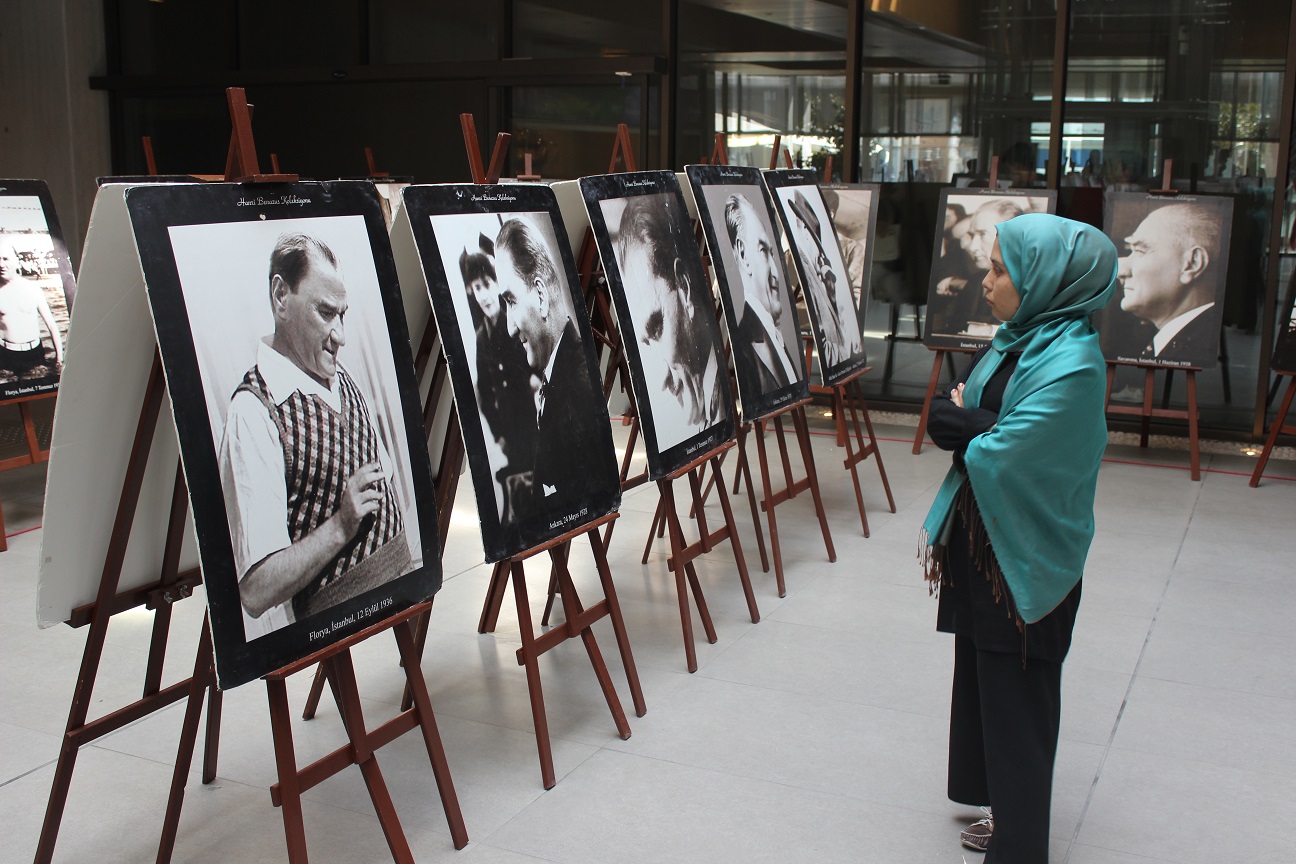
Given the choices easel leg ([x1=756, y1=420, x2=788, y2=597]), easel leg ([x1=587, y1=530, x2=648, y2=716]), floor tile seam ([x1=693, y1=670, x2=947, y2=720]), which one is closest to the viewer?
easel leg ([x1=587, y1=530, x2=648, y2=716])

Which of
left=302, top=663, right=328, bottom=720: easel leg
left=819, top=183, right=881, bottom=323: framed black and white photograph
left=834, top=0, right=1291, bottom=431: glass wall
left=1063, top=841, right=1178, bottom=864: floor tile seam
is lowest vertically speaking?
left=1063, top=841, right=1178, bottom=864: floor tile seam

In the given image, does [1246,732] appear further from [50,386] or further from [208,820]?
[50,386]

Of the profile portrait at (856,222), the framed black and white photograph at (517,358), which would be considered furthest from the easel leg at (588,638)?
the profile portrait at (856,222)

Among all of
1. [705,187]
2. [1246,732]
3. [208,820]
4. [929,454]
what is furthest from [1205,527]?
[208,820]

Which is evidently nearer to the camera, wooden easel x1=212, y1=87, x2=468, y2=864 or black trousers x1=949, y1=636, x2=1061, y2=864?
wooden easel x1=212, y1=87, x2=468, y2=864

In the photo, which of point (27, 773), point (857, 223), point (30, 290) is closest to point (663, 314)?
point (27, 773)

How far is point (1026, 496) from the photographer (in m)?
2.33

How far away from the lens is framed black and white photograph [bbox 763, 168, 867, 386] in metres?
4.89

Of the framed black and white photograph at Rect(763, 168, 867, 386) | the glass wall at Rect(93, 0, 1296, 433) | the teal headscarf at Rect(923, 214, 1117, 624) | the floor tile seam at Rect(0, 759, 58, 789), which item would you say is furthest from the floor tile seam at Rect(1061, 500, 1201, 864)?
the glass wall at Rect(93, 0, 1296, 433)

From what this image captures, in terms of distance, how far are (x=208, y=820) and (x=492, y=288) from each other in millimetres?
1420

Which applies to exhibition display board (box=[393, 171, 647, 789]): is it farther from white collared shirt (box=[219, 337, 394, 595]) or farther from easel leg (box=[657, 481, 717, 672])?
white collared shirt (box=[219, 337, 394, 595])

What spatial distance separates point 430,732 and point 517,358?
36.5 inches

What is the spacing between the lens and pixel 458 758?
10.2 ft

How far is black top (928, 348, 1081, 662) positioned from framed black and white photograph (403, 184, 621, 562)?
39.5 inches
